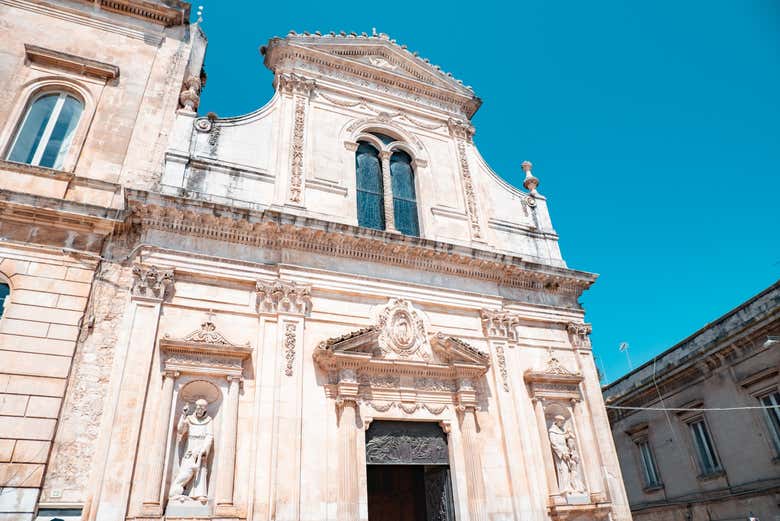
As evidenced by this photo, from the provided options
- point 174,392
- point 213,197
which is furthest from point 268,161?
point 174,392

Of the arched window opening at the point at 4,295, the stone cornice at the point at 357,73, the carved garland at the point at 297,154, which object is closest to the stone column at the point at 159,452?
the arched window opening at the point at 4,295

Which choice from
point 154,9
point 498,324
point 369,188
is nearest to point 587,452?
point 498,324

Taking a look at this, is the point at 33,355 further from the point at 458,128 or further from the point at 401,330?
the point at 458,128

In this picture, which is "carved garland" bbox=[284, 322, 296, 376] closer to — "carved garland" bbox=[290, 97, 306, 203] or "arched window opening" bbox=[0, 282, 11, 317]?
"carved garland" bbox=[290, 97, 306, 203]

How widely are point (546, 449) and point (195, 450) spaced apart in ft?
22.3

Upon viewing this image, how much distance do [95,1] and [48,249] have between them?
23.5ft

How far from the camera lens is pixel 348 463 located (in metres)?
8.75

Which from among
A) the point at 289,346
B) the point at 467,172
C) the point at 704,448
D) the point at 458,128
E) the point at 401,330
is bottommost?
the point at 704,448

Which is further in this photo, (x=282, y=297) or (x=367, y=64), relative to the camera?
(x=367, y=64)

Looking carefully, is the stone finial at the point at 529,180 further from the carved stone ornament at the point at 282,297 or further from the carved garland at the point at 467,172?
the carved stone ornament at the point at 282,297

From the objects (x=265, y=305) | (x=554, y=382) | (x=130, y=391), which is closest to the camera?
(x=130, y=391)

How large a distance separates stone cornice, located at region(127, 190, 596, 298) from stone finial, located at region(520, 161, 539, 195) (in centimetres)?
307

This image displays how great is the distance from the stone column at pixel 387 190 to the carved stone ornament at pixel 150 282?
16.2 ft

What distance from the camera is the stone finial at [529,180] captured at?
14.6 m
